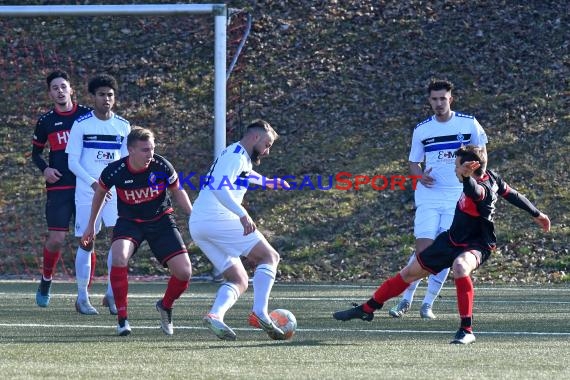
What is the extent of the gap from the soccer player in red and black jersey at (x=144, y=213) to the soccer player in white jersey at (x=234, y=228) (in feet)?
1.41

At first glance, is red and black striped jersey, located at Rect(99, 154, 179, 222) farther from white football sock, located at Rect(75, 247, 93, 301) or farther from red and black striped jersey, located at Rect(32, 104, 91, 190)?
red and black striped jersey, located at Rect(32, 104, 91, 190)

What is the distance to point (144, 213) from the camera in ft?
27.2

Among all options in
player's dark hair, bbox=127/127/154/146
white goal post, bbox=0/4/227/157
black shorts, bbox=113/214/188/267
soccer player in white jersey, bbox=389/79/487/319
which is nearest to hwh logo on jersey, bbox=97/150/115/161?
black shorts, bbox=113/214/188/267

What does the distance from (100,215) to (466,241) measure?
11.8ft

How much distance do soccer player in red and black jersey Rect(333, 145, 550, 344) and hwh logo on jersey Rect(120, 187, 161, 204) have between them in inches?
63.4

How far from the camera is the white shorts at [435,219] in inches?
383

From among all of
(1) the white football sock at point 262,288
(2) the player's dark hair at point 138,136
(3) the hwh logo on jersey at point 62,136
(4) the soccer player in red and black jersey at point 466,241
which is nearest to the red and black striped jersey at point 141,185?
(2) the player's dark hair at point 138,136

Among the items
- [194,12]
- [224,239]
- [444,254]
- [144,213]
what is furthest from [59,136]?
[444,254]

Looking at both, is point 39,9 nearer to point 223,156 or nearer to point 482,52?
point 223,156

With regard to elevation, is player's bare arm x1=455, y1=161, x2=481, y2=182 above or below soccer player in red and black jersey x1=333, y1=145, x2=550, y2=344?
above

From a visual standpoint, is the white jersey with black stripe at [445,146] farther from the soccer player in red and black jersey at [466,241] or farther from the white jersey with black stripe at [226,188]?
the white jersey with black stripe at [226,188]

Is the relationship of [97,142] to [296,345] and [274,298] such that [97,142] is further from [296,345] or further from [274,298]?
[296,345]

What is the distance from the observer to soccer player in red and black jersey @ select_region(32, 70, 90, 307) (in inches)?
411

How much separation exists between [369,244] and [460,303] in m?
8.14
